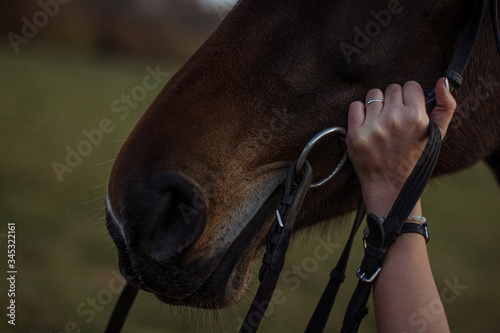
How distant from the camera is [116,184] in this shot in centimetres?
127

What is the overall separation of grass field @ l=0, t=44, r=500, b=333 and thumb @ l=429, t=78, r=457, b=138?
0.67 m

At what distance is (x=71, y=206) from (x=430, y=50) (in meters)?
5.27

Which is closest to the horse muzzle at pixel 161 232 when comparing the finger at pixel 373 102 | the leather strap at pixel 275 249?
the leather strap at pixel 275 249

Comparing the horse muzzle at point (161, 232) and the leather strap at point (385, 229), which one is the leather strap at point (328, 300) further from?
the horse muzzle at point (161, 232)

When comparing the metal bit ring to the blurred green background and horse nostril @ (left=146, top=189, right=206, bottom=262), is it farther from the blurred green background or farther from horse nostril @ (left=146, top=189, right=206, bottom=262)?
the blurred green background

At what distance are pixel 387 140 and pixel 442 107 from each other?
225 millimetres

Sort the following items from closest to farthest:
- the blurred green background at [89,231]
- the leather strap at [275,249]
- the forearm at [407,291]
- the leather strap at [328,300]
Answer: the forearm at [407,291] < the leather strap at [275,249] < the leather strap at [328,300] < the blurred green background at [89,231]

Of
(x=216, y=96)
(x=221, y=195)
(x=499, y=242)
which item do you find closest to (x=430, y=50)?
(x=216, y=96)

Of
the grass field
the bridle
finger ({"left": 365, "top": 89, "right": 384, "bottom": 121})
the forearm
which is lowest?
the grass field

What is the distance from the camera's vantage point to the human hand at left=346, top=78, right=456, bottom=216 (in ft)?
4.49

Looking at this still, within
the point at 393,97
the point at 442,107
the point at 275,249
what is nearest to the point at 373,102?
the point at 393,97

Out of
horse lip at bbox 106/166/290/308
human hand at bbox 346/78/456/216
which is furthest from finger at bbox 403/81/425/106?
horse lip at bbox 106/166/290/308

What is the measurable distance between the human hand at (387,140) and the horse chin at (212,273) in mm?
265

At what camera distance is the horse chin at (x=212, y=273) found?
1.29 meters
